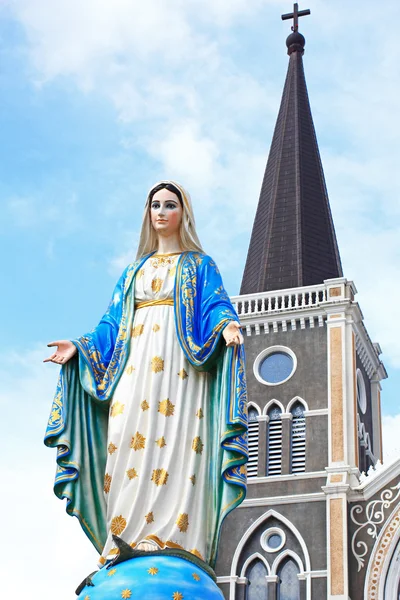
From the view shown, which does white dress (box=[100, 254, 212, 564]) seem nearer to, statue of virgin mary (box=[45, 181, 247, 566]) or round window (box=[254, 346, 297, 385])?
statue of virgin mary (box=[45, 181, 247, 566])

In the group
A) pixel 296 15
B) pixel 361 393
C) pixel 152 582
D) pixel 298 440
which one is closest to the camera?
pixel 152 582

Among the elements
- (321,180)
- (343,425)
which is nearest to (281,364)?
(343,425)

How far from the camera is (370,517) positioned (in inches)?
1053

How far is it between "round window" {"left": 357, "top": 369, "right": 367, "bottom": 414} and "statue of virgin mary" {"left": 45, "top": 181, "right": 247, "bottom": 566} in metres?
24.0

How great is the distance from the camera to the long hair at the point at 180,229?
7.51m

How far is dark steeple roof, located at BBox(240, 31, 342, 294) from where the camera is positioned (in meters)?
33.1

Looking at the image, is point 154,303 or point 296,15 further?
point 296,15

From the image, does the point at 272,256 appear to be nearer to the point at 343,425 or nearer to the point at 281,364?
the point at 281,364

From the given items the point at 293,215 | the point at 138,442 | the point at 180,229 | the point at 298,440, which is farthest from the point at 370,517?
the point at 138,442

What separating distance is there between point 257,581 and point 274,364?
19.7 ft

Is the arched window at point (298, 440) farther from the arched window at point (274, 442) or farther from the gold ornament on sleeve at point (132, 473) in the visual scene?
the gold ornament on sleeve at point (132, 473)

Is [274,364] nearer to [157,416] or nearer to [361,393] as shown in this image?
[361,393]

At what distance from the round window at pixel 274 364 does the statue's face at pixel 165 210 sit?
22.8 metres

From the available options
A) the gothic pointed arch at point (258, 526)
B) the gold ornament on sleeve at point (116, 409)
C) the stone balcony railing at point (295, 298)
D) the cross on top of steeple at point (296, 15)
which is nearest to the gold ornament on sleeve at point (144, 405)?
the gold ornament on sleeve at point (116, 409)
